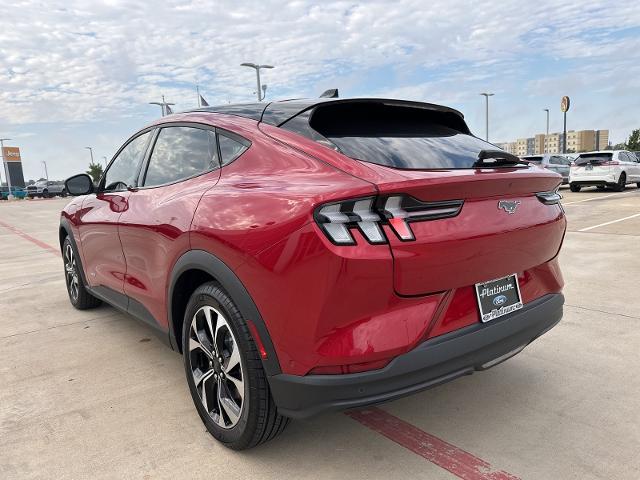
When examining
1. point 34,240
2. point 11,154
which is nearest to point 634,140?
point 34,240

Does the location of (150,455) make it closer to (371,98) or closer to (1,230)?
(371,98)

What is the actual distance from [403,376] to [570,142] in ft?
384

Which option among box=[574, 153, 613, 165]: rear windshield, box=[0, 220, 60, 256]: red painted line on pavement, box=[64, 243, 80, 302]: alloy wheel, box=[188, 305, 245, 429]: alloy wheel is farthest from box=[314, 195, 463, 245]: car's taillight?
box=[574, 153, 613, 165]: rear windshield

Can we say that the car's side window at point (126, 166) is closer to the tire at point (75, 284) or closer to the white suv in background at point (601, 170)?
the tire at point (75, 284)

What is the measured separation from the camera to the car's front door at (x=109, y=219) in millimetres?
3492

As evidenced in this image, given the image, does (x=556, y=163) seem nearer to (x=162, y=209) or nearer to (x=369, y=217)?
(x=162, y=209)

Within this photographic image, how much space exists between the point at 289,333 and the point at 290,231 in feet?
1.31

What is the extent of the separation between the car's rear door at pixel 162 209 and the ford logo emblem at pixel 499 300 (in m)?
1.44

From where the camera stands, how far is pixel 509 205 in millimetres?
2285

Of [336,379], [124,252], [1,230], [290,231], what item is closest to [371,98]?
[290,231]

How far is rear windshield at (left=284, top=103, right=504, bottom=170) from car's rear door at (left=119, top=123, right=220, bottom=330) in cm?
66

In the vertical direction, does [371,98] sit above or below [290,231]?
above

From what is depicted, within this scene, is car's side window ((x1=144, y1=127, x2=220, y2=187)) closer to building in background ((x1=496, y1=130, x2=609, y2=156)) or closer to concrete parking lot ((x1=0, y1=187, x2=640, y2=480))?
concrete parking lot ((x1=0, y1=187, x2=640, y2=480))

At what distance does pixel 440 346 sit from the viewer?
200 centimetres
